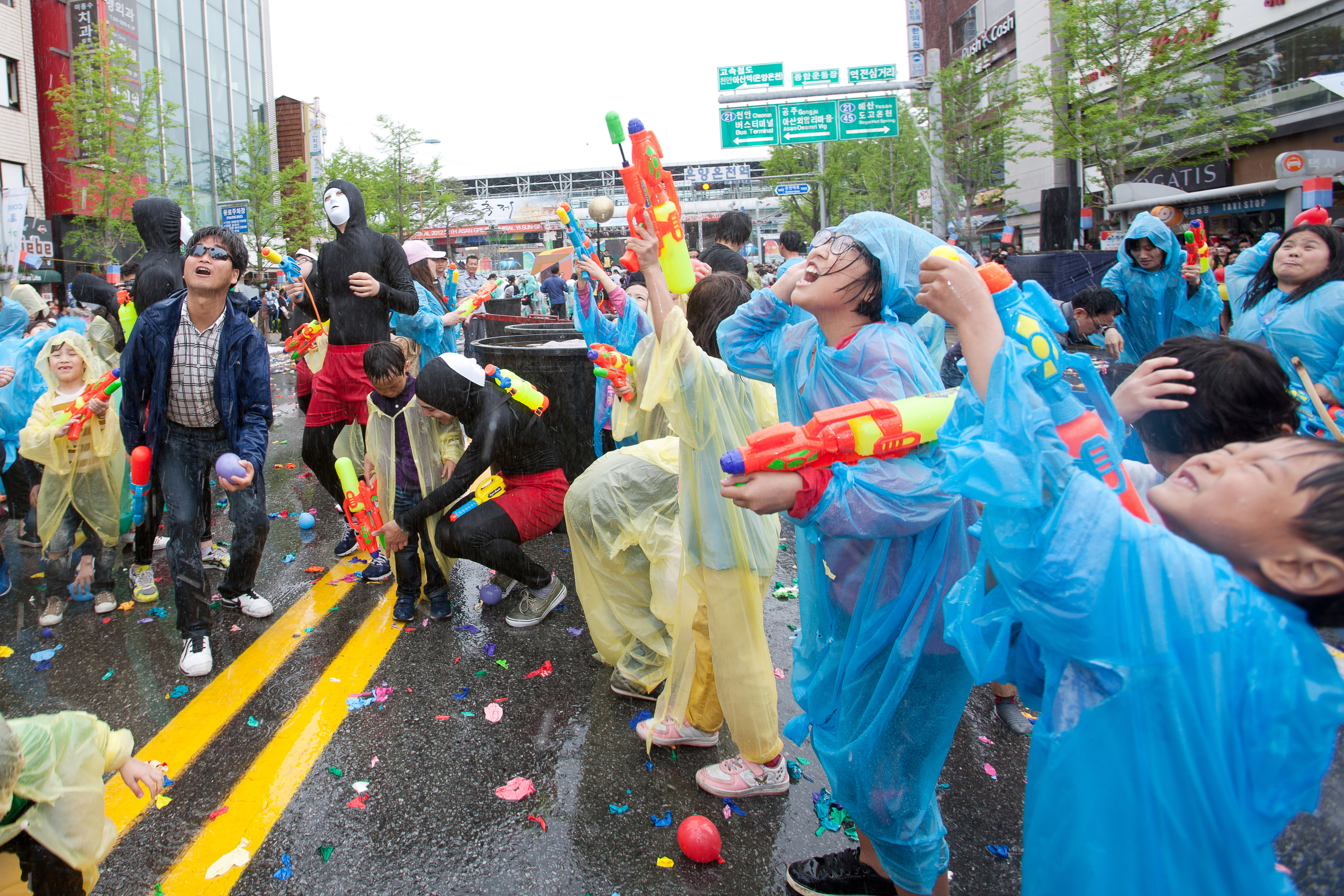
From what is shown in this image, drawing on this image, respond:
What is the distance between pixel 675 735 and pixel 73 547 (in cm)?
377

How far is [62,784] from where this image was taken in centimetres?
171

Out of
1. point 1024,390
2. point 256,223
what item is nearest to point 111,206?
point 256,223

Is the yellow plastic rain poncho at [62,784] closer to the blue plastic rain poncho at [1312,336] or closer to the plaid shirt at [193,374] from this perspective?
the plaid shirt at [193,374]

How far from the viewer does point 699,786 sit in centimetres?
264

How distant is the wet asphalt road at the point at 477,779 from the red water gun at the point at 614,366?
3.90ft

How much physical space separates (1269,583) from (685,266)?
1705 mm

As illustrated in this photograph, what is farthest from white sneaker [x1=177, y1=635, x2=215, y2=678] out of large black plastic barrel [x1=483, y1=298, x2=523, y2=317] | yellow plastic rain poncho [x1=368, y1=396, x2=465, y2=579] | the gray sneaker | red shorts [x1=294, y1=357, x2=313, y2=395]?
large black plastic barrel [x1=483, y1=298, x2=523, y2=317]

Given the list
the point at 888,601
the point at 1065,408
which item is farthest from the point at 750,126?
the point at 1065,408

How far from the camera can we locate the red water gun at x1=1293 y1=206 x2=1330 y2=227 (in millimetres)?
4128

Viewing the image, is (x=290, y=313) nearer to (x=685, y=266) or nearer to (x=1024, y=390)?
(x=685, y=266)

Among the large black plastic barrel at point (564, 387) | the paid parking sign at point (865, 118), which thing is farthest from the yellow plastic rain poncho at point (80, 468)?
the paid parking sign at point (865, 118)

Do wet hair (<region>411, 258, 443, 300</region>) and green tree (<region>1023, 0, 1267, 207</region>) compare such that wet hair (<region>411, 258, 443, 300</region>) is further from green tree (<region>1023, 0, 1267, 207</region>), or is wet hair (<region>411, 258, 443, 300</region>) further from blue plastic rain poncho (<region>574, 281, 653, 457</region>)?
green tree (<region>1023, 0, 1267, 207</region>)

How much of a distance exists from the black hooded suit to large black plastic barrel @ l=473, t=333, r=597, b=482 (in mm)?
646

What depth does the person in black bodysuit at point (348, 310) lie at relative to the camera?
15.6ft
